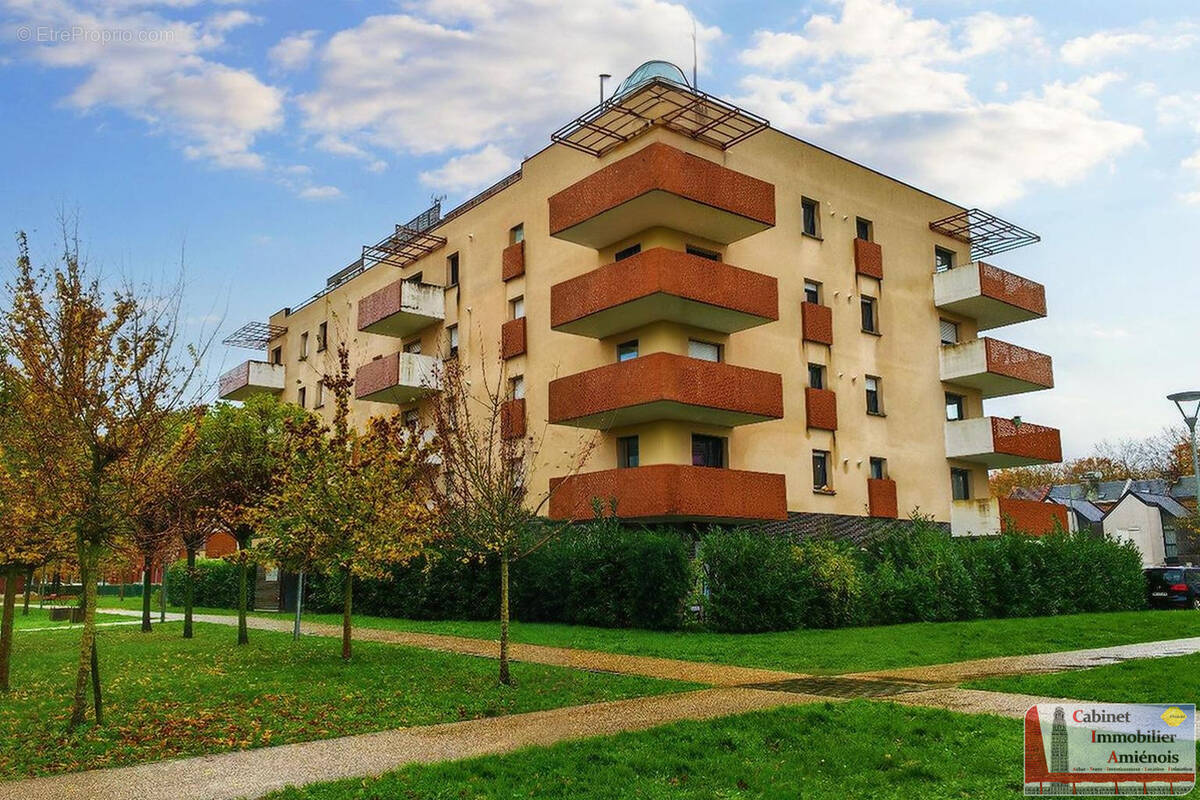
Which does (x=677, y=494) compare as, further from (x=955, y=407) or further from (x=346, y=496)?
(x=955, y=407)

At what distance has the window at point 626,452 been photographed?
27619 millimetres

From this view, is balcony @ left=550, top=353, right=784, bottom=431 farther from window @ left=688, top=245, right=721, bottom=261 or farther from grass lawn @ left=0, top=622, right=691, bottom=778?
grass lawn @ left=0, top=622, right=691, bottom=778

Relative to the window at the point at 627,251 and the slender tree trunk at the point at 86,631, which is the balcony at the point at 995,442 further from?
the slender tree trunk at the point at 86,631

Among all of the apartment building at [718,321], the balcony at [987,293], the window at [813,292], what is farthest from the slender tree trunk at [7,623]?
the balcony at [987,293]

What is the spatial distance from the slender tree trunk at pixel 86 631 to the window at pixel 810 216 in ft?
84.5

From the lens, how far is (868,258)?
3259 cm

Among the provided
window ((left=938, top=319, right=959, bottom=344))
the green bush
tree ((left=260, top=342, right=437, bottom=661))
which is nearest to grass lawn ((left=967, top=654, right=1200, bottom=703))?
tree ((left=260, top=342, right=437, bottom=661))

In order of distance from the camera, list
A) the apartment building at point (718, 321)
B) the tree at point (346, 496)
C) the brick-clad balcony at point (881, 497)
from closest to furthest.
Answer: the tree at point (346, 496) → the apartment building at point (718, 321) → the brick-clad balcony at point (881, 497)

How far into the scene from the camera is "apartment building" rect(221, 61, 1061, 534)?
25.5 metres

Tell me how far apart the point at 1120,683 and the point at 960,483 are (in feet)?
80.7

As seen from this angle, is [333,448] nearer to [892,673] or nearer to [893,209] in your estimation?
[892,673]

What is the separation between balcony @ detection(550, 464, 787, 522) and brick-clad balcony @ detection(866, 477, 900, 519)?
566cm

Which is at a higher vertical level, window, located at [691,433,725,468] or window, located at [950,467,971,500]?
window, located at [691,433,725,468]

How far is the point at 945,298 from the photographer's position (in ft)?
115
